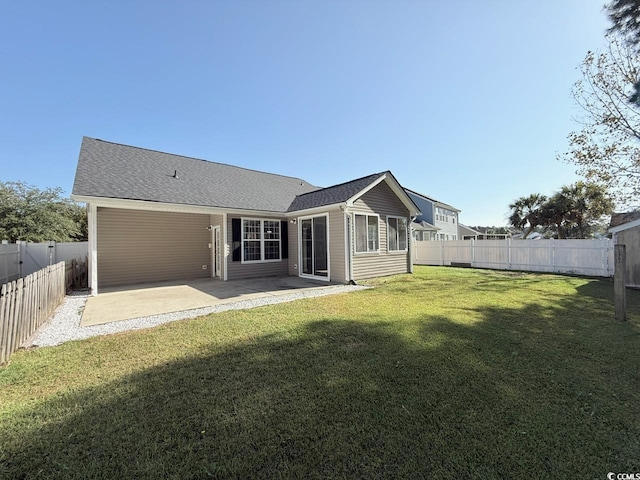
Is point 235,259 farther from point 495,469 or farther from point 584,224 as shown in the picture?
point 584,224

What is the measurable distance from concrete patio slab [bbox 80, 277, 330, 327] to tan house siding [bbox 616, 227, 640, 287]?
11.0 meters

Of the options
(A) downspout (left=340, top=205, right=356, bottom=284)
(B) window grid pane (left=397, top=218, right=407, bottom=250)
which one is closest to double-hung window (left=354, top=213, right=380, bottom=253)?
(A) downspout (left=340, top=205, right=356, bottom=284)

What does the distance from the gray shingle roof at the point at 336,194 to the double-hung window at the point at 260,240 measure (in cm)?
122

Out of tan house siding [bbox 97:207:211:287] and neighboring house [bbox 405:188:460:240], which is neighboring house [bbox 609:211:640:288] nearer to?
tan house siding [bbox 97:207:211:287]

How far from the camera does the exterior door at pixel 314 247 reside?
1088 cm

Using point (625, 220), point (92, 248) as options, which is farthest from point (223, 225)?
point (625, 220)

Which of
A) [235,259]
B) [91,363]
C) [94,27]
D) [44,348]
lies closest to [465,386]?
[91,363]

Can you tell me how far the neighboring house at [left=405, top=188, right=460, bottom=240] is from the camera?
2898 cm

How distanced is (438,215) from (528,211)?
7.93 meters

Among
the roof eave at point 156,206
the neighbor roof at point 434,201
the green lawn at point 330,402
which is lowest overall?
the green lawn at point 330,402

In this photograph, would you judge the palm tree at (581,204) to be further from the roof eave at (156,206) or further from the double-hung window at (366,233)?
the roof eave at (156,206)

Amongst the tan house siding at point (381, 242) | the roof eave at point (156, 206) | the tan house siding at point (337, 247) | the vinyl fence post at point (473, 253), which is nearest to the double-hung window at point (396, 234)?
the tan house siding at point (381, 242)

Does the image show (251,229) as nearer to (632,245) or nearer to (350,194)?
(350,194)

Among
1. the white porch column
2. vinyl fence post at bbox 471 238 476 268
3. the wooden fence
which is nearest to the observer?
the wooden fence
